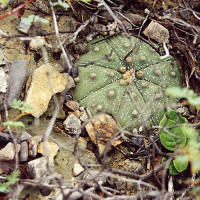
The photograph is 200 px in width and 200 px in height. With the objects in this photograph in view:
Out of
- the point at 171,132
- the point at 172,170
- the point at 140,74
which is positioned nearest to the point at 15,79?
the point at 140,74

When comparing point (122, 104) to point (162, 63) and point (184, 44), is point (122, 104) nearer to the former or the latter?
point (162, 63)

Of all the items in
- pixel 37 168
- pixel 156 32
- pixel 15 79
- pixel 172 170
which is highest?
pixel 156 32

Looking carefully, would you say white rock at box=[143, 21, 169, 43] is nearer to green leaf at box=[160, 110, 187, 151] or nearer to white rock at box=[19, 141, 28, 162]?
green leaf at box=[160, 110, 187, 151]

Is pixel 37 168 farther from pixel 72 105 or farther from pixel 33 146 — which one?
pixel 72 105

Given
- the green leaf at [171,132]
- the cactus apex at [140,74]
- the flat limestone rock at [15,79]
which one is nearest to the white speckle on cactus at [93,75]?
the cactus apex at [140,74]

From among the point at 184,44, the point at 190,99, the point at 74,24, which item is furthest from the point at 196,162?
the point at 74,24

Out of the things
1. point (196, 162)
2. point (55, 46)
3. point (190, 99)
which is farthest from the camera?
point (55, 46)
